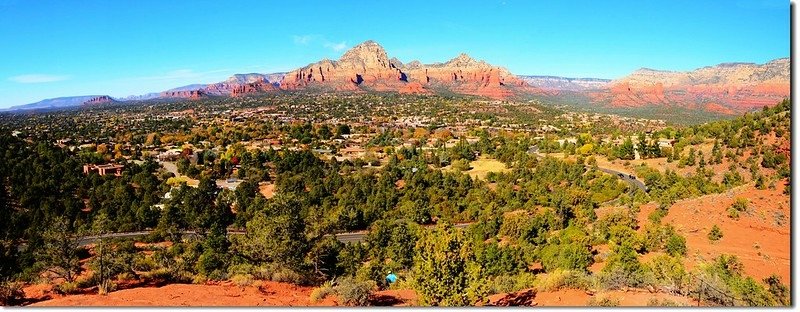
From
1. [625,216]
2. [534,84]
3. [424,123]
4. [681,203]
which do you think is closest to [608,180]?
[681,203]

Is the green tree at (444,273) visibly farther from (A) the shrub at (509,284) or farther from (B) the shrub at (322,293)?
(A) the shrub at (509,284)

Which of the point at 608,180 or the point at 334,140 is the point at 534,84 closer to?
the point at 334,140

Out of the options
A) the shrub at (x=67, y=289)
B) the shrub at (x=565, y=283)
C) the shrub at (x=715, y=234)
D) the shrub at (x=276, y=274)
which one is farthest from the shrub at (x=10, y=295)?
the shrub at (x=715, y=234)

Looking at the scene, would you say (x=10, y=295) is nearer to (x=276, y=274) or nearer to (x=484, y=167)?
(x=276, y=274)

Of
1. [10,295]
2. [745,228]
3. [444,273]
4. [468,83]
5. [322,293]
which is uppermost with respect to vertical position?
[468,83]

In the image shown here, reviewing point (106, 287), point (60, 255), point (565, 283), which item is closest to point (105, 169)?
point (60, 255)

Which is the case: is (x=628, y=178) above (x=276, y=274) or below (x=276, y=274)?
below
